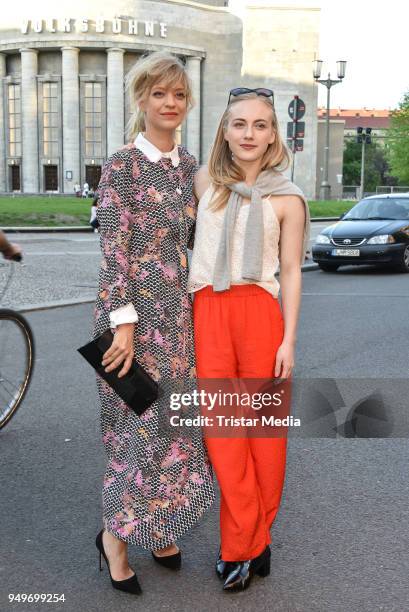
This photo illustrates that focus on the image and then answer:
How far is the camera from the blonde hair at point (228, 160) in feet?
9.15

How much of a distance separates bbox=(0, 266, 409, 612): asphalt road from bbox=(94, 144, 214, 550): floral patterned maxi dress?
0.94ft

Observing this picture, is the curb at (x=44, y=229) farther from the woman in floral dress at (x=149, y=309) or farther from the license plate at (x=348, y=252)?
the woman in floral dress at (x=149, y=309)

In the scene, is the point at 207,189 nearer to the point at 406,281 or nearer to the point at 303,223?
the point at 303,223

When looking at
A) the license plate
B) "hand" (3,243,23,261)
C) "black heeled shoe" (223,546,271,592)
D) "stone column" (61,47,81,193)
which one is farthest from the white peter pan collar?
"stone column" (61,47,81,193)

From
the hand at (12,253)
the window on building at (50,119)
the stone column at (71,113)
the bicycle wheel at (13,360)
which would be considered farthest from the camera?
the window on building at (50,119)

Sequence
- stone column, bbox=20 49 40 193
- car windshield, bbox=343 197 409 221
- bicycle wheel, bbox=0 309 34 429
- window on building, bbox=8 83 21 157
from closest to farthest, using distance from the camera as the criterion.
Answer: bicycle wheel, bbox=0 309 34 429 → car windshield, bbox=343 197 409 221 → stone column, bbox=20 49 40 193 → window on building, bbox=8 83 21 157

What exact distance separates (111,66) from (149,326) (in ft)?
247

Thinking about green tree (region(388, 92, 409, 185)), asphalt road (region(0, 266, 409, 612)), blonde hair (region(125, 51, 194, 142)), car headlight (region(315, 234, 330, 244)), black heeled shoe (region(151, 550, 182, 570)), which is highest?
green tree (region(388, 92, 409, 185))

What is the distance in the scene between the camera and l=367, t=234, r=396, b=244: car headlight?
1476 cm

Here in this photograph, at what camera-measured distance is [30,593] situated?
9.29ft

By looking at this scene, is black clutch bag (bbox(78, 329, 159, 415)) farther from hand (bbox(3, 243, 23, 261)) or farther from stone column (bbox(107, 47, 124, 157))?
stone column (bbox(107, 47, 124, 157))

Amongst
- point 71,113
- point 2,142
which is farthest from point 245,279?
point 2,142

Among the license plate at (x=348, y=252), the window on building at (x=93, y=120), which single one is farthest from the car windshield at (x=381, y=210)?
the window on building at (x=93, y=120)

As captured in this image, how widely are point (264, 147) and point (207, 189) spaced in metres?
0.25
